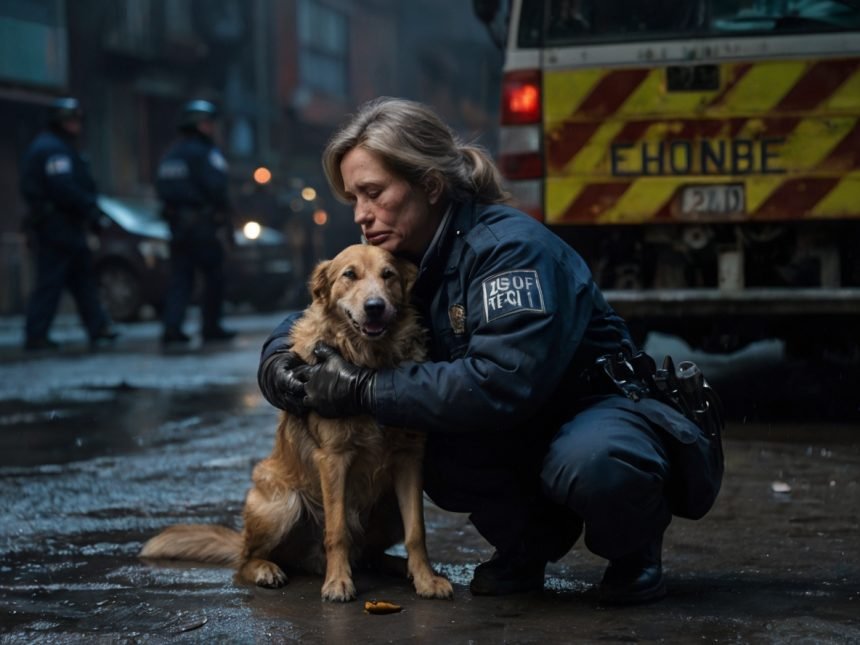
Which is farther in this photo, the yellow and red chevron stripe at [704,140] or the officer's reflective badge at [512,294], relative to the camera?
the yellow and red chevron stripe at [704,140]

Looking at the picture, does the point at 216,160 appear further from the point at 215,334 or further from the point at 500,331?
the point at 500,331

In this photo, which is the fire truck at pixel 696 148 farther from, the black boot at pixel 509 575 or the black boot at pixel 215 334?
the black boot at pixel 215 334

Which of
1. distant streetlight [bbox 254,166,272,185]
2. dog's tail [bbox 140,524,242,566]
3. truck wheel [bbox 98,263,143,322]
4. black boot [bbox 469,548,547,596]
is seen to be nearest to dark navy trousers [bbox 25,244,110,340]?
truck wheel [bbox 98,263,143,322]

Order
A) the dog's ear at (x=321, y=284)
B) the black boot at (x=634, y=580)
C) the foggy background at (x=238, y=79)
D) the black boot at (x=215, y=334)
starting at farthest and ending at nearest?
the foggy background at (x=238, y=79), the black boot at (x=215, y=334), the dog's ear at (x=321, y=284), the black boot at (x=634, y=580)

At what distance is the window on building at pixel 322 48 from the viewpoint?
36247 mm

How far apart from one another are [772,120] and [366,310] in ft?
11.8

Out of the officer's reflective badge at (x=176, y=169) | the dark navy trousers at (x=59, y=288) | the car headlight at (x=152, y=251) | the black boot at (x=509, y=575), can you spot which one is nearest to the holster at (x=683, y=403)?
the black boot at (x=509, y=575)

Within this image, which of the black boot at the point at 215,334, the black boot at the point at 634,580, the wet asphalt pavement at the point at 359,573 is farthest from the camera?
the black boot at the point at 215,334

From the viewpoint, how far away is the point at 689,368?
143 inches

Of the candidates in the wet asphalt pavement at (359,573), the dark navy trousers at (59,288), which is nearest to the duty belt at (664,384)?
the wet asphalt pavement at (359,573)

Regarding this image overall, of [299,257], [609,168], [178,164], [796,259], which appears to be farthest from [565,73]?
[299,257]

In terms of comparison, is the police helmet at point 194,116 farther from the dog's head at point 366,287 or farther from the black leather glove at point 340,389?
the black leather glove at point 340,389

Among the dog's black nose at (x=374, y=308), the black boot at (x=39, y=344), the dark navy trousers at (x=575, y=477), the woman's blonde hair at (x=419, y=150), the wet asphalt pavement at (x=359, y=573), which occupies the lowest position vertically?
the black boot at (x=39, y=344)

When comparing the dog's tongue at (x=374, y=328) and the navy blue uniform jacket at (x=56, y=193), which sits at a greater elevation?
the navy blue uniform jacket at (x=56, y=193)
